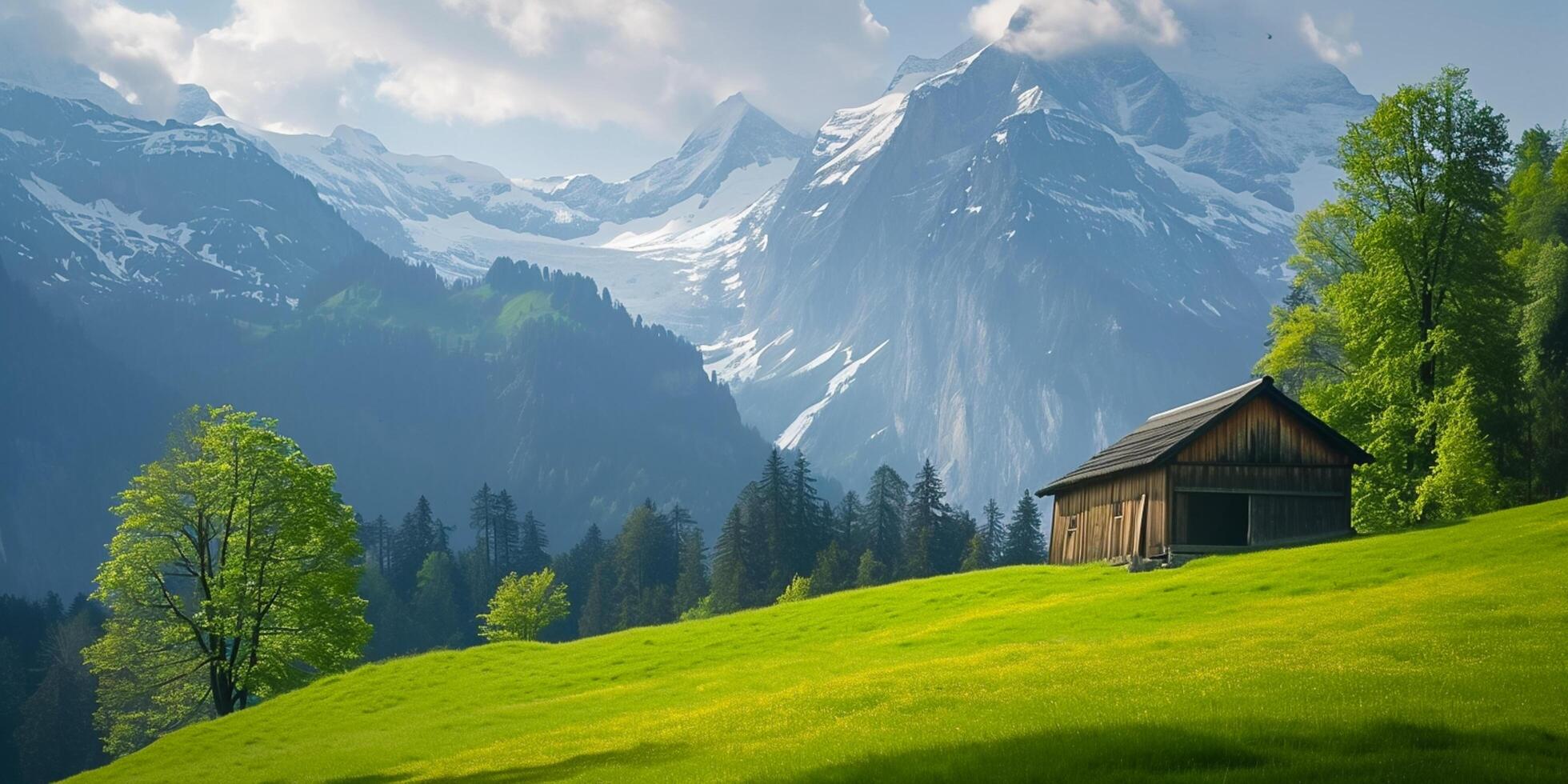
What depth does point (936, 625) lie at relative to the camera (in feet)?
132

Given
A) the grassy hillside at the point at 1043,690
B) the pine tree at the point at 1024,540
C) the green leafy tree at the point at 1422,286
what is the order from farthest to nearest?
the pine tree at the point at 1024,540 < the green leafy tree at the point at 1422,286 < the grassy hillside at the point at 1043,690

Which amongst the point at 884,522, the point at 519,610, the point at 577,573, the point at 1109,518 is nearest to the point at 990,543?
the point at 884,522

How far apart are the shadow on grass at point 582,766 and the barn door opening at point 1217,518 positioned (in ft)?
108

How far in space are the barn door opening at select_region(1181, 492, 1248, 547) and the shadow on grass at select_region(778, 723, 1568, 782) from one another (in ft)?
113

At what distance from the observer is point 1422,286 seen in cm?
4947

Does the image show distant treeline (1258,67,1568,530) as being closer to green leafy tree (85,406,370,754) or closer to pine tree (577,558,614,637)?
green leafy tree (85,406,370,754)

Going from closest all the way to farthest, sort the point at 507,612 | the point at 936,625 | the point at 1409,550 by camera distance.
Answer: the point at 1409,550, the point at 936,625, the point at 507,612

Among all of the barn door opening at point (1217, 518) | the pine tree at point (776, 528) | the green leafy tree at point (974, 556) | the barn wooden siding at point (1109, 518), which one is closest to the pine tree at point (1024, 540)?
the green leafy tree at point (974, 556)

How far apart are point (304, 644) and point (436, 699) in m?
13.4

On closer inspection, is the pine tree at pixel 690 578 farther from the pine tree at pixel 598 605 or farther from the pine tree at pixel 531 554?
the pine tree at pixel 531 554

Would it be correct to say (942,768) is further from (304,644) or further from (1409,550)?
(304,644)

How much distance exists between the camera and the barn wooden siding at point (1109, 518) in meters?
50.3

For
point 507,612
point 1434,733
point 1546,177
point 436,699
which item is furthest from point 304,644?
point 1546,177

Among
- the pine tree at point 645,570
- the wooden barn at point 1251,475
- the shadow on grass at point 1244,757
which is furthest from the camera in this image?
the pine tree at point 645,570
